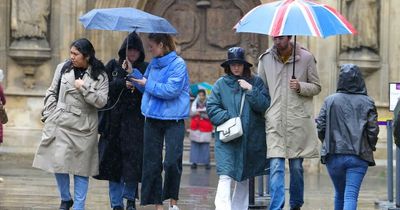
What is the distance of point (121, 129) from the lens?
38.6 ft

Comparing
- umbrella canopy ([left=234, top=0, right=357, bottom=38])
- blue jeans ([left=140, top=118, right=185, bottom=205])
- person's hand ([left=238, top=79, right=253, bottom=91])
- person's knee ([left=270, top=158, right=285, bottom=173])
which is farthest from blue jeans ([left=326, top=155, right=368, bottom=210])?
blue jeans ([left=140, top=118, right=185, bottom=205])

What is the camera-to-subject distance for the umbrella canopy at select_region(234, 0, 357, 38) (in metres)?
10.6

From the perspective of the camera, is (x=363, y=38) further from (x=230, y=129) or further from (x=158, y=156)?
(x=230, y=129)

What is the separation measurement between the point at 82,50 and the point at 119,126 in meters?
1.00

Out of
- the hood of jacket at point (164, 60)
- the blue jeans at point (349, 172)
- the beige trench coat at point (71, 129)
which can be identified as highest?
the hood of jacket at point (164, 60)

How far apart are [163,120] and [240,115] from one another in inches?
31.4

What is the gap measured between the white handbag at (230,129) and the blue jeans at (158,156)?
1.80ft

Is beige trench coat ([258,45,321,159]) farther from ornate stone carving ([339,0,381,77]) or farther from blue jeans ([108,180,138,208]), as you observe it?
ornate stone carving ([339,0,381,77])

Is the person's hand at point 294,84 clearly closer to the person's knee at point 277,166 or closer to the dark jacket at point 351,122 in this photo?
the dark jacket at point 351,122

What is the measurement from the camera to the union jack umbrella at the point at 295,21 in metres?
10.6

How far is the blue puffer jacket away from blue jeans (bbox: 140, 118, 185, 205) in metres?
0.10

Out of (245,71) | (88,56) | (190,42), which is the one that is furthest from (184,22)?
(245,71)

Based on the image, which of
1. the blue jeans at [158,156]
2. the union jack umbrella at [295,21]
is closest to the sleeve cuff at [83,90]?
the blue jeans at [158,156]

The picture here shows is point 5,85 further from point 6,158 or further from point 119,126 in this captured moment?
point 119,126
